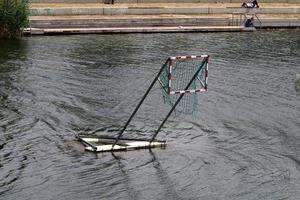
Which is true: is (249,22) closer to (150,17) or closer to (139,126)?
(150,17)

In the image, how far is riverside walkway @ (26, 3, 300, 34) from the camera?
52.2 m

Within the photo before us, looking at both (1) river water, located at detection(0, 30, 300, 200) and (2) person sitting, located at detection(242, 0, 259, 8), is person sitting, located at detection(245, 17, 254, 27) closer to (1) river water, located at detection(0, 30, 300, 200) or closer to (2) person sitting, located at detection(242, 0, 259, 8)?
(2) person sitting, located at detection(242, 0, 259, 8)

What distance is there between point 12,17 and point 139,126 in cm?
2295

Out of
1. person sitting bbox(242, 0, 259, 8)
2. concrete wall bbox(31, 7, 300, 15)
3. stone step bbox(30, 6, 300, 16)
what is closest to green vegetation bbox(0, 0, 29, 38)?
stone step bbox(30, 6, 300, 16)

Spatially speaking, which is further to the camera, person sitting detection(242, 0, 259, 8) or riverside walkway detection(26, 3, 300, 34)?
person sitting detection(242, 0, 259, 8)

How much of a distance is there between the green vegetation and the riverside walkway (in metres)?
1.85

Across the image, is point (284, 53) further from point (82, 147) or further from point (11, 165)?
point (11, 165)

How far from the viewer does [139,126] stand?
27156 millimetres

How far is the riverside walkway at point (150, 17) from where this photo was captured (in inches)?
2057

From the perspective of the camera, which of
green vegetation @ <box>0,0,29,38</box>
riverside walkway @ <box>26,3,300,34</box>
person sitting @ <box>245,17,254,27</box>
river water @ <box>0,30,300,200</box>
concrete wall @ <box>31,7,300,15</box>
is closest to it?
river water @ <box>0,30,300,200</box>

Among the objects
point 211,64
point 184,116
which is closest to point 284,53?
point 211,64

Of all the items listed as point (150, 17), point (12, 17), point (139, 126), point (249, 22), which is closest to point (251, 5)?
point (249, 22)

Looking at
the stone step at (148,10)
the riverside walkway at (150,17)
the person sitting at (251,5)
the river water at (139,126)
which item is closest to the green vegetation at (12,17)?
the riverside walkway at (150,17)

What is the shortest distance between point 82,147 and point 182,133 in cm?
439
